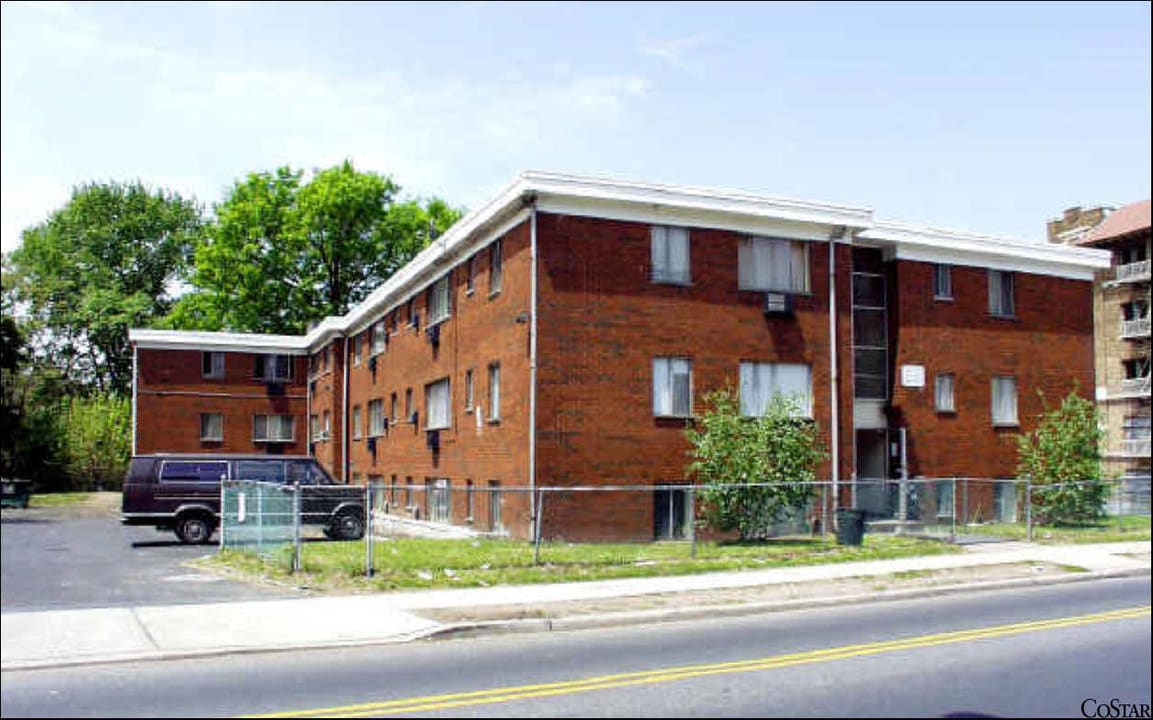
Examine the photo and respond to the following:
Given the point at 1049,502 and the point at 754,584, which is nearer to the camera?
the point at 754,584

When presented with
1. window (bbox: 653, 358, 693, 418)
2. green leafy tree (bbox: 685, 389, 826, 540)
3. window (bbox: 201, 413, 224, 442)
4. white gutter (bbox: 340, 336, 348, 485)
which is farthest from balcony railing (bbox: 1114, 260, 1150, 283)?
window (bbox: 201, 413, 224, 442)

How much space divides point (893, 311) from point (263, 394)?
104 ft

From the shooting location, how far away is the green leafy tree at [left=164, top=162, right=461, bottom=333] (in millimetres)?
56000

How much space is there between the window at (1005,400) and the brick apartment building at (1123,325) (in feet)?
92.0

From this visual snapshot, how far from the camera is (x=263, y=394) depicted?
50.3 meters

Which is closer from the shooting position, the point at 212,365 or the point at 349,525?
the point at 349,525

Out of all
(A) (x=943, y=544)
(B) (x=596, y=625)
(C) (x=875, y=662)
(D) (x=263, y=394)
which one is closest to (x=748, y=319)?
(A) (x=943, y=544)

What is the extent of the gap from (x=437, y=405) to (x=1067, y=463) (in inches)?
643

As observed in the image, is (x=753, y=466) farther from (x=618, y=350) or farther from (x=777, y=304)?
(x=777, y=304)

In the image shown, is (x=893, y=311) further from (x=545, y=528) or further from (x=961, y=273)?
(x=545, y=528)

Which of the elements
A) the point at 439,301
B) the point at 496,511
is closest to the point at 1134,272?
the point at 439,301

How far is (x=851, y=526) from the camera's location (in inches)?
838

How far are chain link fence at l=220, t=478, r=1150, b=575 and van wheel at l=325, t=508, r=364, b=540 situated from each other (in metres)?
0.02

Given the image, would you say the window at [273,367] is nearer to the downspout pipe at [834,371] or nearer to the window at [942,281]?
the downspout pipe at [834,371]
